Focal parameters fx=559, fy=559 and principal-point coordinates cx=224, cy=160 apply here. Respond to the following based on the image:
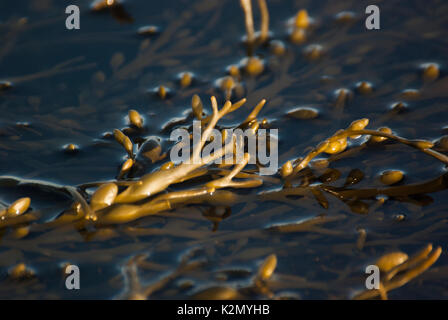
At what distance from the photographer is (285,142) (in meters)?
1.22

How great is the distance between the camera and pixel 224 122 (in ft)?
4.18

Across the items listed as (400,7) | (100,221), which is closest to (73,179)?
(100,221)

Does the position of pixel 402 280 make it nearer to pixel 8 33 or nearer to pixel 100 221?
pixel 100 221

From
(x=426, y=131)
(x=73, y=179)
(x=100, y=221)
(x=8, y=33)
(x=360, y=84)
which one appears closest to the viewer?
(x=100, y=221)

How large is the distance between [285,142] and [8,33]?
0.85m

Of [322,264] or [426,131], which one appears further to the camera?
[426,131]

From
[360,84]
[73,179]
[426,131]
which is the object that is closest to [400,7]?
[360,84]

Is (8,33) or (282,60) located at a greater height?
(8,33)

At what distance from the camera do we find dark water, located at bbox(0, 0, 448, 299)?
3.12 ft

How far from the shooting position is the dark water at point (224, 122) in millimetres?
951
